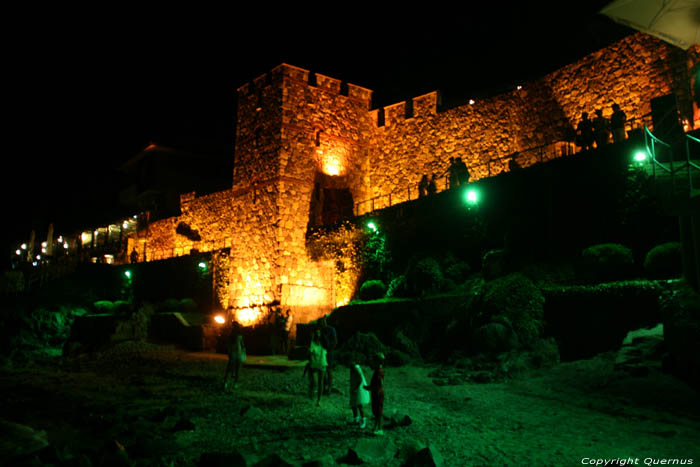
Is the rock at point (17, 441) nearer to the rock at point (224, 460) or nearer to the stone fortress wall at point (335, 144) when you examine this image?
the rock at point (224, 460)

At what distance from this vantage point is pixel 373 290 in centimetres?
1650

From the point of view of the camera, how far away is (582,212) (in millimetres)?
13273

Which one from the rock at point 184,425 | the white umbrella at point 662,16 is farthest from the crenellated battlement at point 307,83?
the rock at point 184,425

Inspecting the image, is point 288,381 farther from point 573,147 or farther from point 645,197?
point 573,147

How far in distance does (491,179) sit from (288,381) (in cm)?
848

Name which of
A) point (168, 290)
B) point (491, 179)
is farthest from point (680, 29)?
point (168, 290)

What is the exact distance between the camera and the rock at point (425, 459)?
5.46 meters

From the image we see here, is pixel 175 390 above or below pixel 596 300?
below

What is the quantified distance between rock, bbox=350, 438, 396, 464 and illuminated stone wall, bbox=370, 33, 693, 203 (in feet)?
40.2

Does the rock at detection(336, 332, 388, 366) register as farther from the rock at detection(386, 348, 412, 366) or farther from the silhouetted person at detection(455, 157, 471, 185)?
the silhouetted person at detection(455, 157, 471, 185)

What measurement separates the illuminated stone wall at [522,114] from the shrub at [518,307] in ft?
19.8

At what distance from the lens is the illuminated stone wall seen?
50.3 ft

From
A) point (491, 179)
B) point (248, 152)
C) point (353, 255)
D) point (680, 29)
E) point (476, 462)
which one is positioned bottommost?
point (476, 462)

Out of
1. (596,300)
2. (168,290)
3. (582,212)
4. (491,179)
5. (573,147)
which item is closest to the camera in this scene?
(596,300)
